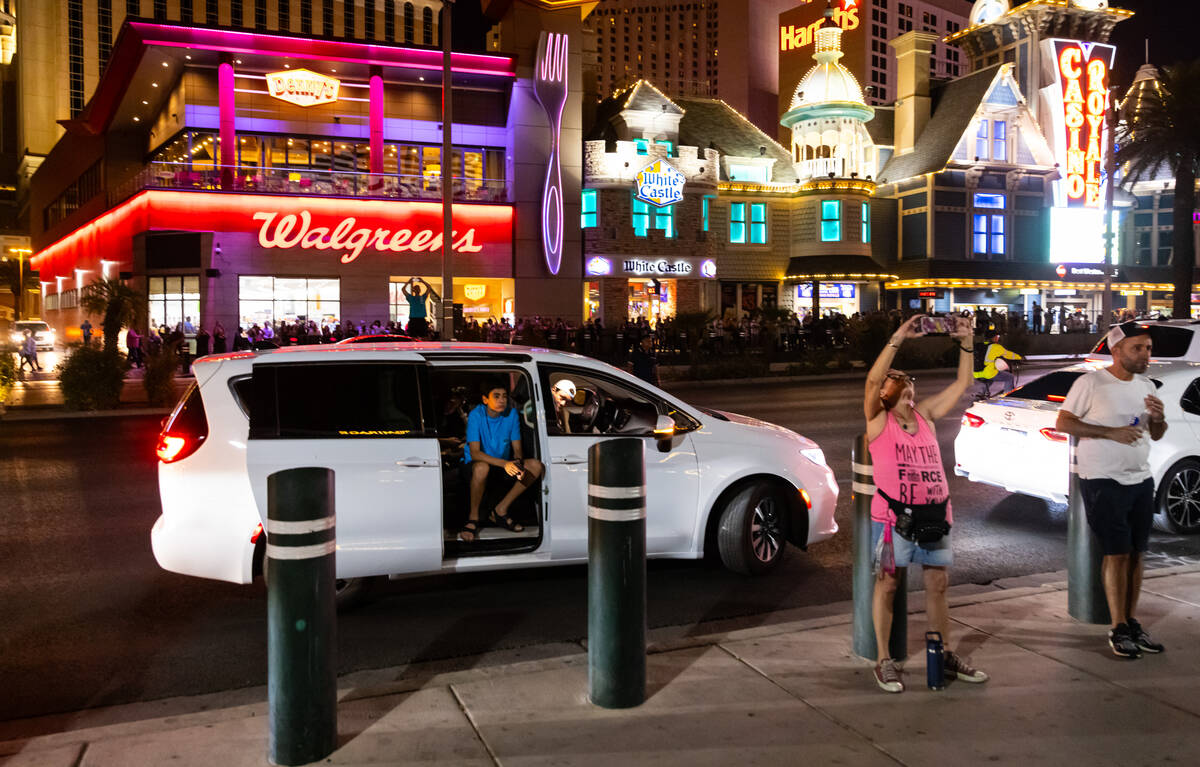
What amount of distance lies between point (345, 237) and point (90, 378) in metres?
15.1

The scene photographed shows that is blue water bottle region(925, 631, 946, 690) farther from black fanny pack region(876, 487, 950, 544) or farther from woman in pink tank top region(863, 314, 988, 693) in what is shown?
black fanny pack region(876, 487, 950, 544)

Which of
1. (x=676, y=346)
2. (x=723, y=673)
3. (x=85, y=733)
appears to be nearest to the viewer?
(x=85, y=733)

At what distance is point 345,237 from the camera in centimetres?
3322

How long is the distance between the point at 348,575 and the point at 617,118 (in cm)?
3482

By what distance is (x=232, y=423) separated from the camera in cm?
598

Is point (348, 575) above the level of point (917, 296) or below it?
below

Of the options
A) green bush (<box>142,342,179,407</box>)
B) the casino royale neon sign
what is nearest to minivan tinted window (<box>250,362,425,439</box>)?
green bush (<box>142,342,179,407</box>)

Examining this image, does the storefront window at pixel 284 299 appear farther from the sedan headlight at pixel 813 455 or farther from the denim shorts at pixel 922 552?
the denim shorts at pixel 922 552

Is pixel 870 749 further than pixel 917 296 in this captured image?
No

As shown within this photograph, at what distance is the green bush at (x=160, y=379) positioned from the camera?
19781mm

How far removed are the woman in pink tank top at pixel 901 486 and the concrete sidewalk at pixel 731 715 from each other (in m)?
0.31

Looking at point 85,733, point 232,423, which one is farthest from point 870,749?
point 232,423

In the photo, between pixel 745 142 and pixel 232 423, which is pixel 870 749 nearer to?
pixel 232 423

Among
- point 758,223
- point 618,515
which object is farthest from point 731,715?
point 758,223
